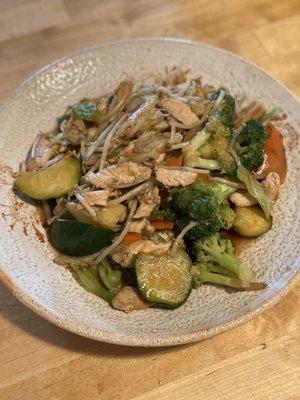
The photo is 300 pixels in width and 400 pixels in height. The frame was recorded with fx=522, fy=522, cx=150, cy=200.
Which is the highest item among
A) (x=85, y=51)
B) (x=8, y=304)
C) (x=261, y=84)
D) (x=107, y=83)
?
(x=85, y=51)

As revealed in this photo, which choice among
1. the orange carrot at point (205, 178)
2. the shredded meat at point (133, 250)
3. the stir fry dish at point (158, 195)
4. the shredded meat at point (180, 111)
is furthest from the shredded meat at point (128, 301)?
the shredded meat at point (180, 111)

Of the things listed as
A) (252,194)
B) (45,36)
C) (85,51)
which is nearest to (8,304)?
(252,194)

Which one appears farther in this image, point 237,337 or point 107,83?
point 107,83

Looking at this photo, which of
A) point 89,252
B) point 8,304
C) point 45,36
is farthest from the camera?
point 45,36

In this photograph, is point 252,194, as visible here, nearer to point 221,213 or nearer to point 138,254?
point 221,213

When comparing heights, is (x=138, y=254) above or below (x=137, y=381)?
above

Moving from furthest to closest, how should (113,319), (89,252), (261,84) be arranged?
1. (261,84)
2. (89,252)
3. (113,319)

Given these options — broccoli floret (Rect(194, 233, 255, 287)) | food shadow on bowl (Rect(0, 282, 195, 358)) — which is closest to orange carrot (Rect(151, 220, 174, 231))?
broccoli floret (Rect(194, 233, 255, 287))

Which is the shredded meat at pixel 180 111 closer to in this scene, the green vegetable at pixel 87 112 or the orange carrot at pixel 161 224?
the green vegetable at pixel 87 112
